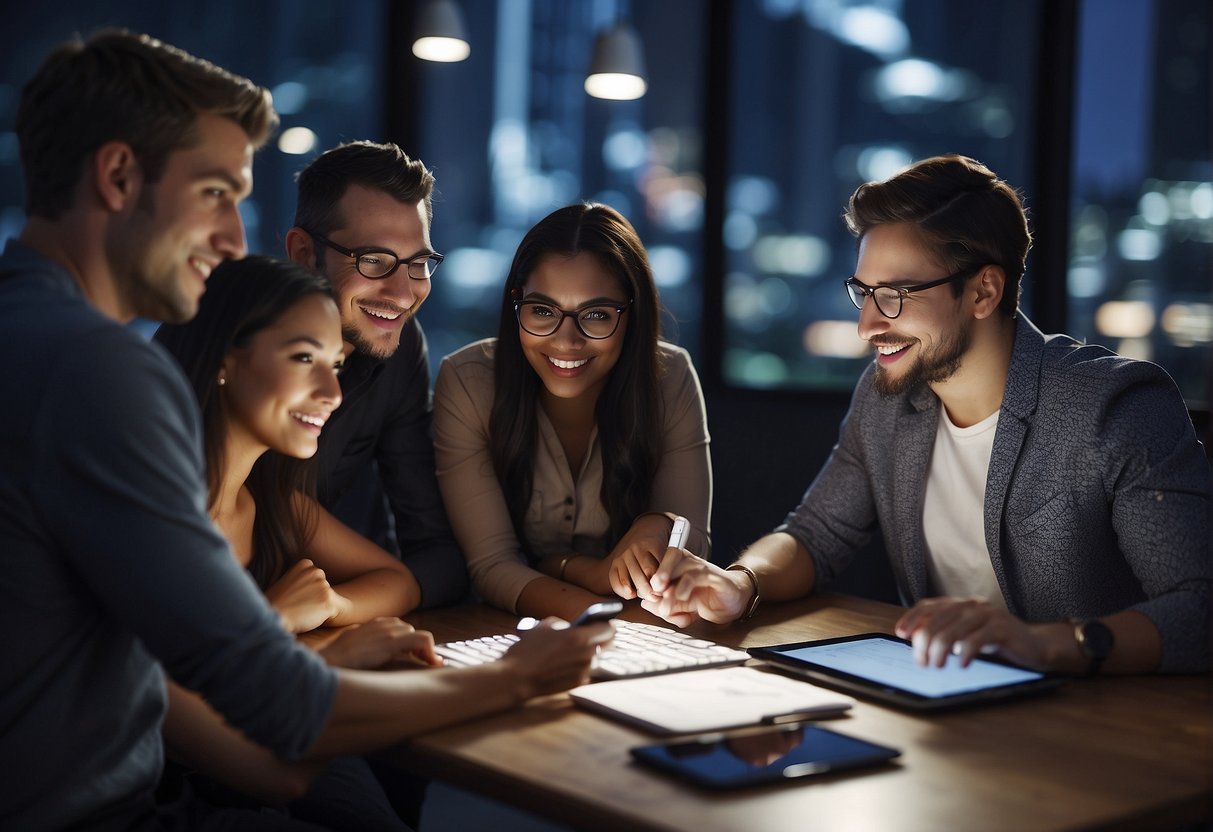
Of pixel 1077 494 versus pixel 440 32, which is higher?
pixel 440 32

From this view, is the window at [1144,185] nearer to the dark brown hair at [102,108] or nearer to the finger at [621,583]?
the finger at [621,583]

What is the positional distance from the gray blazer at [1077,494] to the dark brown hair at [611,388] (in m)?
0.36

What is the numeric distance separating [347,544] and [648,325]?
2.47 feet

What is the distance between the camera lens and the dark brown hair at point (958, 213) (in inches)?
89.7

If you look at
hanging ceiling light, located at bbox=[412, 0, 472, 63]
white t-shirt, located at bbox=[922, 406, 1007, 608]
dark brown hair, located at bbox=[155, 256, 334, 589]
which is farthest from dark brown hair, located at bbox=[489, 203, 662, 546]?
hanging ceiling light, located at bbox=[412, 0, 472, 63]

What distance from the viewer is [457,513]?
2.43m

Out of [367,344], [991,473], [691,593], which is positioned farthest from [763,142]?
[691,593]

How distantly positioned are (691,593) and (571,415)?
70 centimetres

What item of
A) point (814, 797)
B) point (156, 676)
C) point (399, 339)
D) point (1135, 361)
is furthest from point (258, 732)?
point (1135, 361)

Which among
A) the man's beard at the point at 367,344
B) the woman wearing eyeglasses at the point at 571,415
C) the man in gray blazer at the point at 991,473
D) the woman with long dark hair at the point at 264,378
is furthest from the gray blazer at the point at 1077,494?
the woman with long dark hair at the point at 264,378

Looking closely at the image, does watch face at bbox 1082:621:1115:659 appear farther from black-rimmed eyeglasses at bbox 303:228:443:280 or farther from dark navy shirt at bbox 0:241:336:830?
black-rimmed eyeglasses at bbox 303:228:443:280

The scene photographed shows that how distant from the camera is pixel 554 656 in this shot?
157 centimetres

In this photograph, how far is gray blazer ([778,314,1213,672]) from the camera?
1869 mm

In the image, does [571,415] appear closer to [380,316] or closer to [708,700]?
[380,316]
